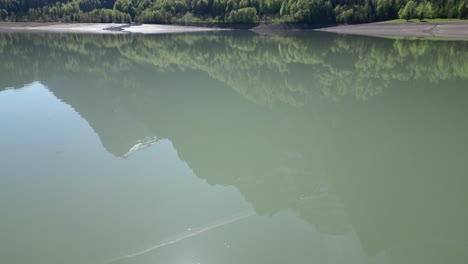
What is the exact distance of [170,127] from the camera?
15.3 metres

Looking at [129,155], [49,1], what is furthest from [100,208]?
[49,1]

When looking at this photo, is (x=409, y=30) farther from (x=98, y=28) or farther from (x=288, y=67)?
(x=98, y=28)

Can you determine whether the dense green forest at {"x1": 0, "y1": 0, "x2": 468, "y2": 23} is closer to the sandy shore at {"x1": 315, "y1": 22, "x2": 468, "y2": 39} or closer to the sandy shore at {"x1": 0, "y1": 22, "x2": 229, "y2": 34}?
the sandy shore at {"x1": 315, "y1": 22, "x2": 468, "y2": 39}

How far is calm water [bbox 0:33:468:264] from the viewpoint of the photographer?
7523 millimetres

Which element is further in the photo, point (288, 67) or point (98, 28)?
point (98, 28)

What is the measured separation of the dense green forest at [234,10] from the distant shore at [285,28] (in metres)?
2.39

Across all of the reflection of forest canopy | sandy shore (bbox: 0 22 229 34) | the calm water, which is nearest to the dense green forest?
sandy shore (bbox: 0 22 229 34)

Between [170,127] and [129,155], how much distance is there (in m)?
3.13

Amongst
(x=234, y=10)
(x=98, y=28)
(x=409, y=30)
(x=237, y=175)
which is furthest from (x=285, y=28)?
(x=237, y=175)

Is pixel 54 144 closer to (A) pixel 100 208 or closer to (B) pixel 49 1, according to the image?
(A) pixel 100 208

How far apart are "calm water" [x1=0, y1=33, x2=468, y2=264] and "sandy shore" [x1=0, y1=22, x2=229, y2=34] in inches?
2646

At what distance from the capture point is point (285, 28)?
80938 millimetres

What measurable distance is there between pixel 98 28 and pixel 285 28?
148 ft

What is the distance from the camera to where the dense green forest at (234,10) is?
68.4m
